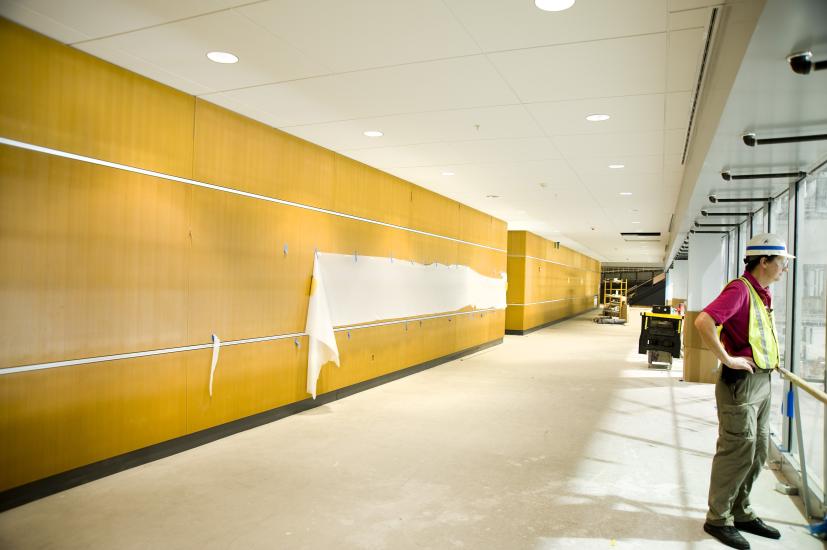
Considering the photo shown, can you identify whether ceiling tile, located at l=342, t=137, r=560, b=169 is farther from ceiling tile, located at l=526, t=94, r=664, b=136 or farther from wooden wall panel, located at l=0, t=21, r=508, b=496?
wooden wall panel, located at l=0, t=21, r=508, b=496

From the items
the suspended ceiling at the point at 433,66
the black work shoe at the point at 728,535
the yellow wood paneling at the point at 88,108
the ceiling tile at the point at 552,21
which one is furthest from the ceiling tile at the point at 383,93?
the black work shoe at the point at 728,535

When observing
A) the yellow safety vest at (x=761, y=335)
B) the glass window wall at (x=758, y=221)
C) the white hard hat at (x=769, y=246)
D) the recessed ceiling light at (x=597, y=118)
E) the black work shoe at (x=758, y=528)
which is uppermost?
the recessed ceiling light at (x=597, y=118)

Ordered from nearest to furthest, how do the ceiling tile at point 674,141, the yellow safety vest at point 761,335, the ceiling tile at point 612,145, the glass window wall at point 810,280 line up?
the yellow safety vest at point 761,335
the glass window wall at point 810,280
the ceiling tile at point 674,141
the ceiling tile at point 612,145

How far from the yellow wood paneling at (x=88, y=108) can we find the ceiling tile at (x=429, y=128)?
130cm

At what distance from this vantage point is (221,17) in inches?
117

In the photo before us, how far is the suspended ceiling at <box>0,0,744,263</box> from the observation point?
114 inches

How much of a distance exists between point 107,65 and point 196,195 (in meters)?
1.08

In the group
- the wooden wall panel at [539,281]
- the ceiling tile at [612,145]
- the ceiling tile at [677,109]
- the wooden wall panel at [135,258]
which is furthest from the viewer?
the wooden wall panel at [539,281]

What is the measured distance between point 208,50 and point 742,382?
12.3 feet

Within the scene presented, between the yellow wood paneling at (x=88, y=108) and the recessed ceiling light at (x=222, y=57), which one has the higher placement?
the recessed ceiling light at (x=222, y=57)

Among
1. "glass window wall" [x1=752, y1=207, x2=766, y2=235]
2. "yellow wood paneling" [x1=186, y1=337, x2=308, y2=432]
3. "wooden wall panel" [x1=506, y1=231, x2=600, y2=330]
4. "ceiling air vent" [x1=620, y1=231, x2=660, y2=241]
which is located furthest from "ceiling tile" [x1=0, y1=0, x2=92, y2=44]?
"ceiling air vent" [x1=620, y1=231, x2=660, y2=241]

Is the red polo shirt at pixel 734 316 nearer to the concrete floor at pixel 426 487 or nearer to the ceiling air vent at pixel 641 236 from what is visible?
the concrete floor at pixel 426 487

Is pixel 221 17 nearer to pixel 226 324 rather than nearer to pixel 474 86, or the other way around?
pixel 474 86

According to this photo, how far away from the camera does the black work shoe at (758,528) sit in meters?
3.06
